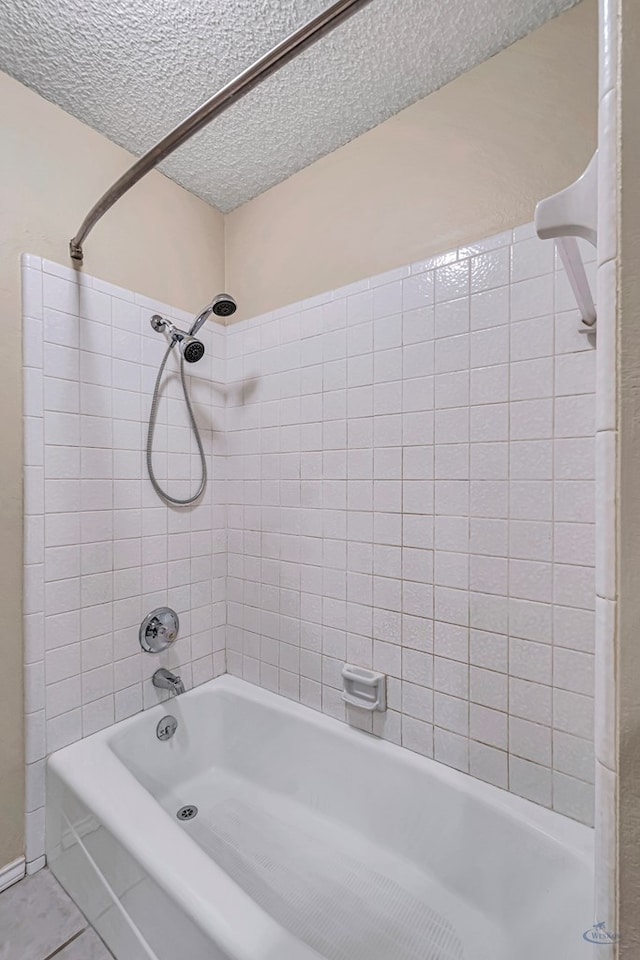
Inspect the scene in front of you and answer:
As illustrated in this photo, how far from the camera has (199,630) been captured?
1.78 meters

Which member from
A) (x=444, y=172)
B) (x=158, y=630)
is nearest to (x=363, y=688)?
(x=158, y=630)

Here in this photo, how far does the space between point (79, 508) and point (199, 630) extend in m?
0.71

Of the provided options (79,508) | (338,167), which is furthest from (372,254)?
(79,508)

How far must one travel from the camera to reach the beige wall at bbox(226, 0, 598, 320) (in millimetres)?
1100

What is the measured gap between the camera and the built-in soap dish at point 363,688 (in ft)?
4.54

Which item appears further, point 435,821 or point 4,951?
point 435,821

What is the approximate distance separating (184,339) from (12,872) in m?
1.79

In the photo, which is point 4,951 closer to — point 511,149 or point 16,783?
point 16,783

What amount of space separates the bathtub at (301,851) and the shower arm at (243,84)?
1635 mm

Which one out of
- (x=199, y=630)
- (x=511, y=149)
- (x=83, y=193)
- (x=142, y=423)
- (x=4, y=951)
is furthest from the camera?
(x=199, y=630)

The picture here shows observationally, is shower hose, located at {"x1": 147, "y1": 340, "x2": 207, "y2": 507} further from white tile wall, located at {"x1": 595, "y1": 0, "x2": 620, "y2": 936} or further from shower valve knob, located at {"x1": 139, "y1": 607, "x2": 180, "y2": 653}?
white tile wall, located at {"x1": 595, "y1": 0, "x2": 620, "y2": 936}

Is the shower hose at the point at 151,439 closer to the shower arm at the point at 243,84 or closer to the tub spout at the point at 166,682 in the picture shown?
the shower arm at the point at 243,84

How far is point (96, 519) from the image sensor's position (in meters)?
1.46

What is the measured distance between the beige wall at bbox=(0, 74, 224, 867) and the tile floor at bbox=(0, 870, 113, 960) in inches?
4.2
